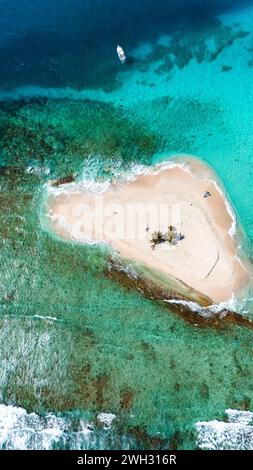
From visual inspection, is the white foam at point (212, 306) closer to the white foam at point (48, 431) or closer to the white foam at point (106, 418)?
the white foam at point (106, 418)

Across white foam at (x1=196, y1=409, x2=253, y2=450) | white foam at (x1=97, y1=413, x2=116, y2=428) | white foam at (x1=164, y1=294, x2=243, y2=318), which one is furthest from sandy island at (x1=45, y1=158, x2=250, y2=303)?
white foam at (x1=97, y1=413, x2=116, y2=428)

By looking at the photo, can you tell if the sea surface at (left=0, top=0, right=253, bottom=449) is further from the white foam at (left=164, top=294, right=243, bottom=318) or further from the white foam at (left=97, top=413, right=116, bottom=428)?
the white foam at (left=164, top=294, right=243, bottom=318)

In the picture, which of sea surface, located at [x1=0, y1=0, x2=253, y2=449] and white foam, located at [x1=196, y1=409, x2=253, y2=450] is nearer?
white foam, located at [x1=196, y1=409, x2=253, y2=450]

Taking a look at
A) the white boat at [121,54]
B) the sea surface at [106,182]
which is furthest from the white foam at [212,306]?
the white boat at [121,54]

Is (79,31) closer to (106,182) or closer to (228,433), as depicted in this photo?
(106,182)

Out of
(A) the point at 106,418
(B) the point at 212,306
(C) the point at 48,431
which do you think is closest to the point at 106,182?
(B) the point at 212,306

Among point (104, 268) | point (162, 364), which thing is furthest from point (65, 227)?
point (162, 364)
